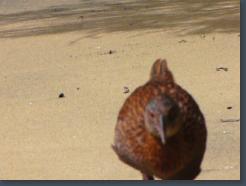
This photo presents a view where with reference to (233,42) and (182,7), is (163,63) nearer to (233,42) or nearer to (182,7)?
(233,42)

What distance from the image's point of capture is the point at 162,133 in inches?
157

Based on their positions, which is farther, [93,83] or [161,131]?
[93,83]

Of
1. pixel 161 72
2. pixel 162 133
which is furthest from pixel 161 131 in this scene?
pixel 161 72

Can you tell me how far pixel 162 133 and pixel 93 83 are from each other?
626 cm

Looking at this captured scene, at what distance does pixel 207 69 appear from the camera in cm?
1047

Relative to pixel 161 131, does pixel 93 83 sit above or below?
below

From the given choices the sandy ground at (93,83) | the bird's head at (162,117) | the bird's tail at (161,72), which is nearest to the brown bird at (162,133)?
the bird's head at (162,117)

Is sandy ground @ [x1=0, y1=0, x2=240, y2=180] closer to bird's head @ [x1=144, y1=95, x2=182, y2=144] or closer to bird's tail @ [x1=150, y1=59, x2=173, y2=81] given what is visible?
bird's tail @ [x1=150, y1=59, x2=173, y2=81]

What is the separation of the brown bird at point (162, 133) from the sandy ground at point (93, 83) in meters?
1.83

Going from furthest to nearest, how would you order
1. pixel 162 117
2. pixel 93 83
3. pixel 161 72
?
1. pixel 93 83
2. pixel 161 72
3. pixel 162 117

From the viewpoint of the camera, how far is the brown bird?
403 cm

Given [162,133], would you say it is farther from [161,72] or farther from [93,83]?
[93,83]

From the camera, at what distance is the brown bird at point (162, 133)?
4031mm

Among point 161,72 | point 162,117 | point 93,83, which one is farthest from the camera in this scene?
point 93,83
